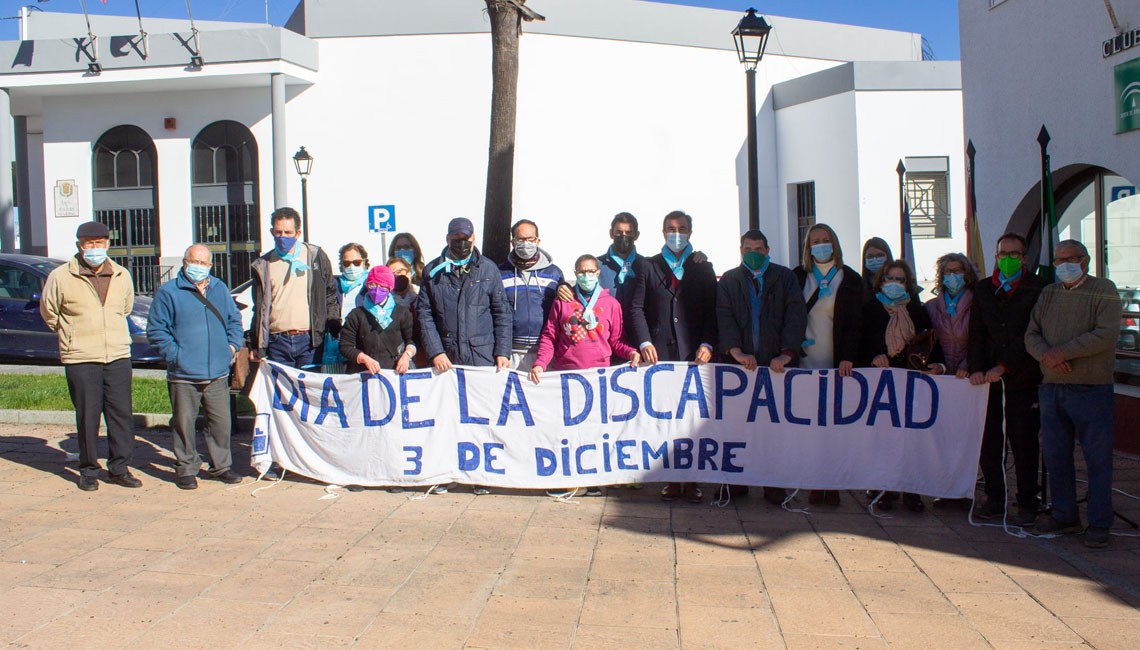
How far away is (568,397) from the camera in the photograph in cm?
739

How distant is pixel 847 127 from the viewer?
75.8ft

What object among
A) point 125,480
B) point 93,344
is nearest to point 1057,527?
point 125,480

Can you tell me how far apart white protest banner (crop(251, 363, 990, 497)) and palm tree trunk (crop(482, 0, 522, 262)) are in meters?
3.73

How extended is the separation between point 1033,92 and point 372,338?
700 centimetres

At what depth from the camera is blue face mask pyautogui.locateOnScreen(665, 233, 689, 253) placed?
738 cm

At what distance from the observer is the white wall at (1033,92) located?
8.68 m

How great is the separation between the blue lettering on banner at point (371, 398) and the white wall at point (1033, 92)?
6363 mm

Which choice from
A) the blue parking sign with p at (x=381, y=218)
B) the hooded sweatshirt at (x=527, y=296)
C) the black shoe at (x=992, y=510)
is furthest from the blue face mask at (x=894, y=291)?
the blue parking sign with p at (x=381, y=218)

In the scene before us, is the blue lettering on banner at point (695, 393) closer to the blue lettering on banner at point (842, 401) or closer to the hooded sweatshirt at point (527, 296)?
the blue lettering on banner at point (842, 401)

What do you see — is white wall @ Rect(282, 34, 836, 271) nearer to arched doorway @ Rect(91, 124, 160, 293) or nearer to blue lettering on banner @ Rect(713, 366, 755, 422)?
arched doorway @ Rect(91, 124, 160, 293)

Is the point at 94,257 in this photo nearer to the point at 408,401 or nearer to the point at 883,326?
the point at 408,401

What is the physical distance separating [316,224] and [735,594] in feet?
72.5

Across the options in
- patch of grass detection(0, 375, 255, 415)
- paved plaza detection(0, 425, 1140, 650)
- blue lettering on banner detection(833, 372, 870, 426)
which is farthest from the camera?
patch of grass detection(0, 375, 255, 415)

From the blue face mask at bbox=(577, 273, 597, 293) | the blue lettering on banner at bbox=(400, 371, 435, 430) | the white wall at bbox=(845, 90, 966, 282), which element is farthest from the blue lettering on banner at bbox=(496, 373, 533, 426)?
the white wall at bbox=(845, 90, 966, 282)
